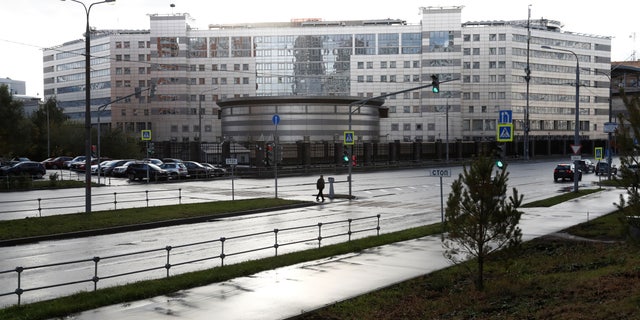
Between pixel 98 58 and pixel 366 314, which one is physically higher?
pixel 98 58

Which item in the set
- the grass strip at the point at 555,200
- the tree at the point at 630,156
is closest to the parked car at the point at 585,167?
the grass strip at the point at 555,200

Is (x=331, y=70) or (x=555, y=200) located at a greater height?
(x=331, y=70)

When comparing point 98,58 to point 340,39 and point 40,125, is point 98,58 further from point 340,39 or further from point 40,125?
point 340,39

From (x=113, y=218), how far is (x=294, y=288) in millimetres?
14473

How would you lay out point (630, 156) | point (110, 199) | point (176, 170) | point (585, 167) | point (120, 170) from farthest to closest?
1. point (585, 167)
2. point (120, 170)
3. point (176, 170)
4. point (110, 199)
5. point (630, 156)

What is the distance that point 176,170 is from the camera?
5553 cm

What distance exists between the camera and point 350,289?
45.0ft

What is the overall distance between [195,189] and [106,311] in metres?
34.0

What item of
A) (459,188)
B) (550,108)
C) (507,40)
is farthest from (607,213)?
(550,108)

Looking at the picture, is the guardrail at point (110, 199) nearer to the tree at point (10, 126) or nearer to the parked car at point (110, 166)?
the parked car at point (110, 166)

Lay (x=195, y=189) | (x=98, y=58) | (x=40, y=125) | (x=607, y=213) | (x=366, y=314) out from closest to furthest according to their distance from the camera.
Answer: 1. (x=366, y=314)
2. (x=607, y=213)
3. (x=195, y=189)
4. (x=40, y=125)
5. (x=98, y=58)

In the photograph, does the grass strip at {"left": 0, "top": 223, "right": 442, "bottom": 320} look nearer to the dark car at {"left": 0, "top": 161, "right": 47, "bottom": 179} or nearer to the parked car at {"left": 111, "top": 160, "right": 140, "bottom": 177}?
the dark car at {"left": 0, "top": 161, "right": 47, "bottom": 179}

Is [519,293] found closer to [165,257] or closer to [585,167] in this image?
[165,257]

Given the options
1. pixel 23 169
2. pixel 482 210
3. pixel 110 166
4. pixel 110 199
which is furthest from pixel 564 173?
pixel 23 169
